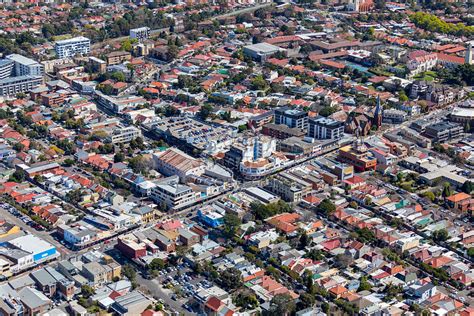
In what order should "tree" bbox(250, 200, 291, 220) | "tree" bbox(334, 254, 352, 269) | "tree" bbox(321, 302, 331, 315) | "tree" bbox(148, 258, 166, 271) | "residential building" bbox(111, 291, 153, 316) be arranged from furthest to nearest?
"tree" bbox(250, 200, 291, 220)
"tree" bbox(334, 254, 352, 269)
"tree" bbox(148, 258, 166, 271)
"tree" bbox(321, 302, 331, 315)
"residential building" bbox(111, 291, 153, 316)

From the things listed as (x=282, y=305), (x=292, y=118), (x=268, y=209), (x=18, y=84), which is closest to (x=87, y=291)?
(x=282, y=305)

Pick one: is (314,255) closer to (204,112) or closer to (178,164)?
(178,164)

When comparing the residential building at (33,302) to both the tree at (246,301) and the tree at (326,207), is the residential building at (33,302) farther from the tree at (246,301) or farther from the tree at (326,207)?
the tree at (326,207)

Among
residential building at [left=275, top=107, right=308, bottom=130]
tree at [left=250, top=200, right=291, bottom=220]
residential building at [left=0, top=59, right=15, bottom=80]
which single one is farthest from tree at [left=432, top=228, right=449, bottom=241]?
residential building at [left=0, top=59, right=15, bottom=80]

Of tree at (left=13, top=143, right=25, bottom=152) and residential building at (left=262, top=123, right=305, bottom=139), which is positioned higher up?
tree at (left=13, top=143, right=25, bottom=152)

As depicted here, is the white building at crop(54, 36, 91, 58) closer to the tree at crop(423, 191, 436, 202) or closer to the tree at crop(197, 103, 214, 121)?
the tree at crop(197, 103, 214, 121)


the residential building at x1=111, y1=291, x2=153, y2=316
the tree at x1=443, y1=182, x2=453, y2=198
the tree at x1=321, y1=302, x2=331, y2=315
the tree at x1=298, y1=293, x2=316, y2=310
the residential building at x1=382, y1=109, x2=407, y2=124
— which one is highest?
the residential building at x1=111, y1=291, x2=153, y2=316

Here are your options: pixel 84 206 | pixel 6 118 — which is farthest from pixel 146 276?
pixel 6 118

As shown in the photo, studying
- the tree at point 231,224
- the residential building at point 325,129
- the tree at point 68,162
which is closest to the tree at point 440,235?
the tree at point 231,224

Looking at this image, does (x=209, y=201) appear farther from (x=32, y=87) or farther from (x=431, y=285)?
(x=32, y=87)
